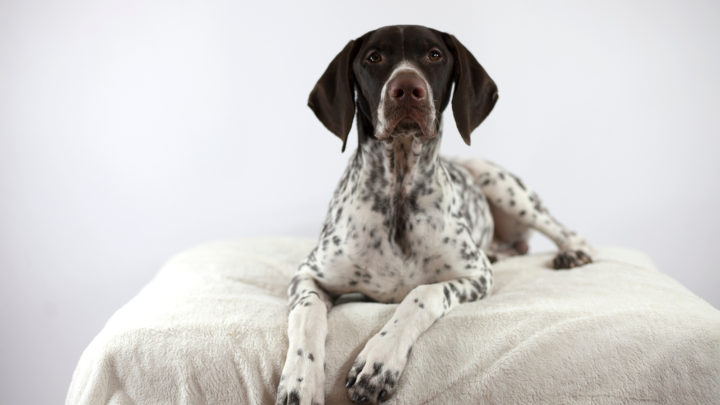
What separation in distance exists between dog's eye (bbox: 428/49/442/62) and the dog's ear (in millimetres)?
Result: 116

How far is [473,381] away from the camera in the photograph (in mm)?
2029

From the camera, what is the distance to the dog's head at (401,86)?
7.62 ft

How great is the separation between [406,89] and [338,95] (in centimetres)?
37

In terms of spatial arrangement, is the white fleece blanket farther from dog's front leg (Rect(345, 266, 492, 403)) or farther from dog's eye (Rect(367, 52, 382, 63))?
dog's eye (Rect(367, 52, 382, 63))

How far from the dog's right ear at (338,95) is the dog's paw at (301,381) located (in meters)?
0.88

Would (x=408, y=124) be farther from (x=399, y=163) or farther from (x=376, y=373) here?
(x=376, y=373)

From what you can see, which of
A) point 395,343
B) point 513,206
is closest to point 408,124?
point 395,343

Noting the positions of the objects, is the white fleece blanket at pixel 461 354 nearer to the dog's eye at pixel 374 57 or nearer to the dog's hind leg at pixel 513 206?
the dog's eye at pixel 374 57

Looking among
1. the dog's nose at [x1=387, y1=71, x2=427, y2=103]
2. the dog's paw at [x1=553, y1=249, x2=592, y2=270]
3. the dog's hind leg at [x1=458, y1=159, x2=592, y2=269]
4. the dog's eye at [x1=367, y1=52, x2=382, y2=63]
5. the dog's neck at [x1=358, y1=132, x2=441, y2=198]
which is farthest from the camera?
the dog's hind leg at [x1=458, y1=159, x2=592, y2=269]

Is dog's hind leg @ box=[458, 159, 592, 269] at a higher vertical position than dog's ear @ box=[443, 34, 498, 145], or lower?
lower

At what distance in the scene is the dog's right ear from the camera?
2.54 metres

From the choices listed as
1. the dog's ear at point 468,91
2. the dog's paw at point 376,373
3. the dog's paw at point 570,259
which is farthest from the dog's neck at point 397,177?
the dog's paw at point 570,259

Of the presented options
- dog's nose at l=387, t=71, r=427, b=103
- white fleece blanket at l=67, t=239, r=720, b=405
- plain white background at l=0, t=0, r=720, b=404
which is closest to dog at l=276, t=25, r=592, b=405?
dog's nose at l=387, t=71, r=427, b=103

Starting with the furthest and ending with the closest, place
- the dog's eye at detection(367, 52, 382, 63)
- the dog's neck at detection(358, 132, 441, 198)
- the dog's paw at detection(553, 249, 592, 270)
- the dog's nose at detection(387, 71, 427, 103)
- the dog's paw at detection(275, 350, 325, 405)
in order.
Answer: the dog's paw at detection(553, 249, 592, 270) → the dog's neck at detection(358, 132, 441, 198) → the dog's eye at detection(367, 52, 382, 63) → the dog's nose at detection(387, 71, 427, 103) → the dog's paw at detection(275, 350, 325, 405)
